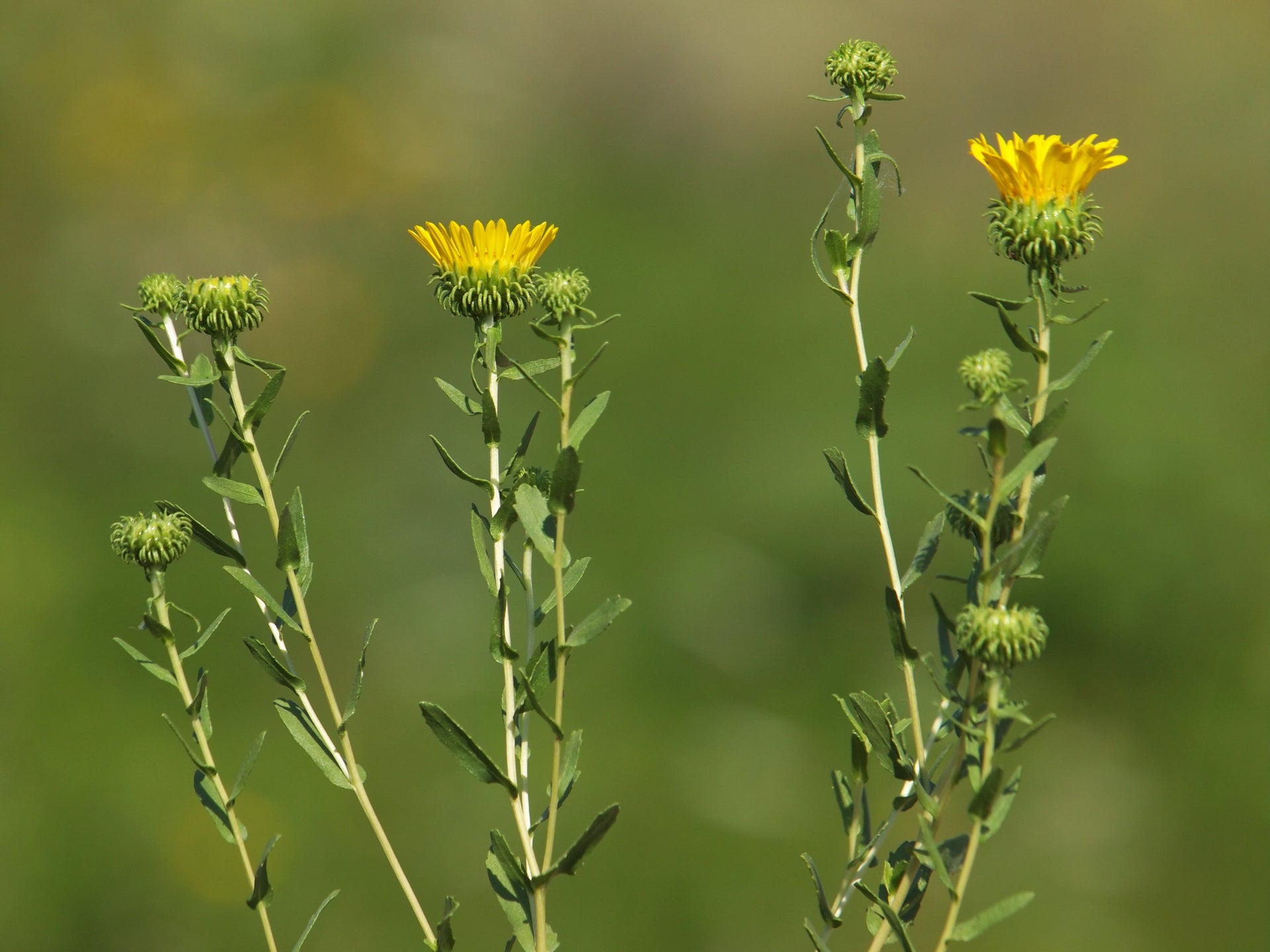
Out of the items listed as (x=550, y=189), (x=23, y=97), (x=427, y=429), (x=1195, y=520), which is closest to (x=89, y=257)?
(x=23, y=97)

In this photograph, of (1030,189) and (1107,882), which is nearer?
(1030,189)

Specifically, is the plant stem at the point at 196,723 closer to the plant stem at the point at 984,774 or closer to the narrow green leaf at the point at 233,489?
the narrow green leaf at the point at 233,489

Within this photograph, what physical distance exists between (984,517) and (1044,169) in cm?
38

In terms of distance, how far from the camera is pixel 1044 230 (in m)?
1.25

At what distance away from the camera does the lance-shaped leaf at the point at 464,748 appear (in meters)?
1.28

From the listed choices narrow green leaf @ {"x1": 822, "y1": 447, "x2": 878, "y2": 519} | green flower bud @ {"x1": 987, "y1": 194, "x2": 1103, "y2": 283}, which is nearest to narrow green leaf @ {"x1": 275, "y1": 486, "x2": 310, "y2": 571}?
narrow green leaf @ {"x1": 822, "y1": 447, "x2": 878, "y2": 519}

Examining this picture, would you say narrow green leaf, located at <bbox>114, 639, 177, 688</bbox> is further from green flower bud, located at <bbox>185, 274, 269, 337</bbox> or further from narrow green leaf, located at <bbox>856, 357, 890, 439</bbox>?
narrow green leaf, located at <bbox>856, 357, 890, 439</bbox>

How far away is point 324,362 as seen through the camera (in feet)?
19.4

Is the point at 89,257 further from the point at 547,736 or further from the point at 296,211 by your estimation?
the point at 547,736

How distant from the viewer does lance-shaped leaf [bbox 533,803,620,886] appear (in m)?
1.22

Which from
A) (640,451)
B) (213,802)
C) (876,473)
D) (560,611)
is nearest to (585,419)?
(560,611)

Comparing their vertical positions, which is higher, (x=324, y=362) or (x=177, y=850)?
(x=324, y=362)

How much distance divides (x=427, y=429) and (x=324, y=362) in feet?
2.92

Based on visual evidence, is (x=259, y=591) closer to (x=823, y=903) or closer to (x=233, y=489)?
(x=233, y=489)
